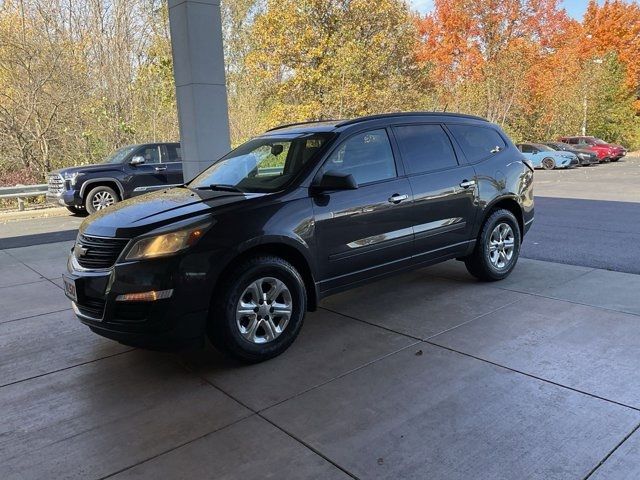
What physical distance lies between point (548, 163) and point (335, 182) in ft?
84.3

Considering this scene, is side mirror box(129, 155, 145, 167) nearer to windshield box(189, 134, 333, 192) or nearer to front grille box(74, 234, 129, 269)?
windshield box(189, 134, 333, 192)

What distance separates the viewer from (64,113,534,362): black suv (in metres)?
3.60

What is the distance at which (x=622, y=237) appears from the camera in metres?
8.10

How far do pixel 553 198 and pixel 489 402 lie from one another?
11828mm

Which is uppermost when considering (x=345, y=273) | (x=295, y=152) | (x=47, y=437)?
(x=295, y=152)

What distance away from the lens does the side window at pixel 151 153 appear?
532 inches

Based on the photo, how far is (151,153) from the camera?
13602 mm

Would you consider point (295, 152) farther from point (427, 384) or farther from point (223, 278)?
point (427, 384)

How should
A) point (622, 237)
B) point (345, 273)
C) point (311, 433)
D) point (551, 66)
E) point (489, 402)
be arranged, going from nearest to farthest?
point (311, 433) → point (489, 402) → point (345, 273) → point (622, 237) → point (551, 66)

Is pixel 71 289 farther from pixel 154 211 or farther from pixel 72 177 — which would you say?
pixel 72 177

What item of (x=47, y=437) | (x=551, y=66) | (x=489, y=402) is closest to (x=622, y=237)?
(x=489, y=402)

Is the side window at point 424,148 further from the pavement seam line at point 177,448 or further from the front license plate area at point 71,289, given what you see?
the front license plate area at point 71,289

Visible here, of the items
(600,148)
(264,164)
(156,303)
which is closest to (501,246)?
(264,164)

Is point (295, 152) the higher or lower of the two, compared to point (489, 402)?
higher
